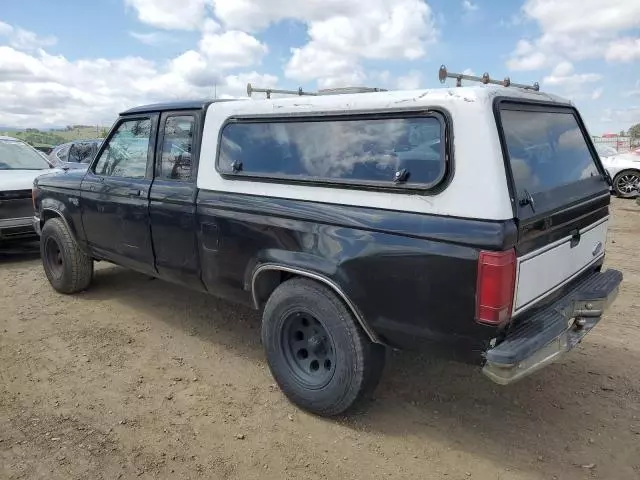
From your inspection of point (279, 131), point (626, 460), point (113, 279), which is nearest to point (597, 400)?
point (626, 460)

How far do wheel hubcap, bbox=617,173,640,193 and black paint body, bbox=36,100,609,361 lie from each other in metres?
10.3

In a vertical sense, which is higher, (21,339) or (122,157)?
(122,157)

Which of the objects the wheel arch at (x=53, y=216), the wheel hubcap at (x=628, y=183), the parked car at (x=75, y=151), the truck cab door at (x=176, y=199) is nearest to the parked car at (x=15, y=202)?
the wheel arch at (x=53, y=216)

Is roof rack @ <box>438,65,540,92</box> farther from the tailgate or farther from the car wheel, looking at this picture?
the car wheel

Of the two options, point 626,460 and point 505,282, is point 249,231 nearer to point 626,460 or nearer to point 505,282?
point 505,282

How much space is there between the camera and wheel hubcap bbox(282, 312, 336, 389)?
10.1 ft

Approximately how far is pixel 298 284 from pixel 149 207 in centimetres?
155

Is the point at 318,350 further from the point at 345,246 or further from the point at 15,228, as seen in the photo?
the point at 15,228

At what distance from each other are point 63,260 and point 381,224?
12.5 feet

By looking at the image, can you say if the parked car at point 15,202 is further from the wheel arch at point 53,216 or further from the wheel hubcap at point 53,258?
the wheel hubcap at point 53,258

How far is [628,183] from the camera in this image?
1217 centimetres

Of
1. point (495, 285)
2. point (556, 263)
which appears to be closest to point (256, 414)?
point (495, 285)

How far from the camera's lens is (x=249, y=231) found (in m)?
3.24

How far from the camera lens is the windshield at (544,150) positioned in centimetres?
264
